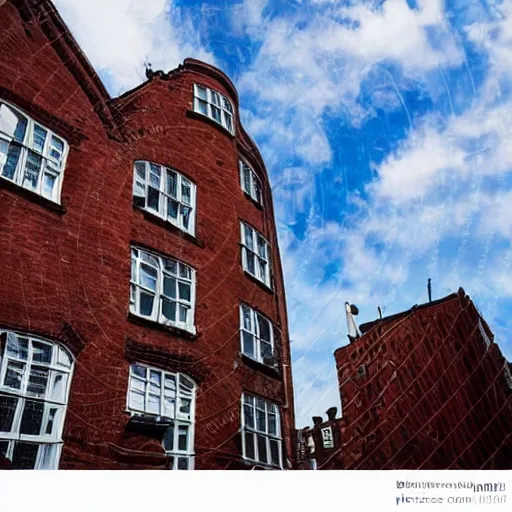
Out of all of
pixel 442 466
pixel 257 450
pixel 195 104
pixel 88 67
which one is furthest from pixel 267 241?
pixel 442 466

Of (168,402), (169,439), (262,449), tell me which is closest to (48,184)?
(168,402)

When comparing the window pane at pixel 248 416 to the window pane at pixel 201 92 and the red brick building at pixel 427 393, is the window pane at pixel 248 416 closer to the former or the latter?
the red brick building at pixel 427 393

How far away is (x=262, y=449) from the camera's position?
2.05 m

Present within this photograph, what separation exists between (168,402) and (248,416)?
0.32 m

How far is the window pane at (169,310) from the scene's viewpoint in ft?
6.72

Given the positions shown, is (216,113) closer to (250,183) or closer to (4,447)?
(250,183)

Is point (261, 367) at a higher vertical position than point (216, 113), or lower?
lower

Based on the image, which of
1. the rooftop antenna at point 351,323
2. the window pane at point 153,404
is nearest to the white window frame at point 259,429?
the window pane at point 153,404

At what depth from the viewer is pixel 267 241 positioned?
2367 millimetres

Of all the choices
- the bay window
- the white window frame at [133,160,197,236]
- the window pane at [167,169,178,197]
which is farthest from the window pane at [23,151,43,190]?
the bay window

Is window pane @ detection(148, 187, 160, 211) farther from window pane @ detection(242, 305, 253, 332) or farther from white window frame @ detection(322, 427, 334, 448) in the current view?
white window frame @ detection(322, 427, 334, 448)

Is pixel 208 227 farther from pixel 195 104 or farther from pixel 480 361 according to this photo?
pixel 480 361

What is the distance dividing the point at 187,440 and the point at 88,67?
1464 millimetres
